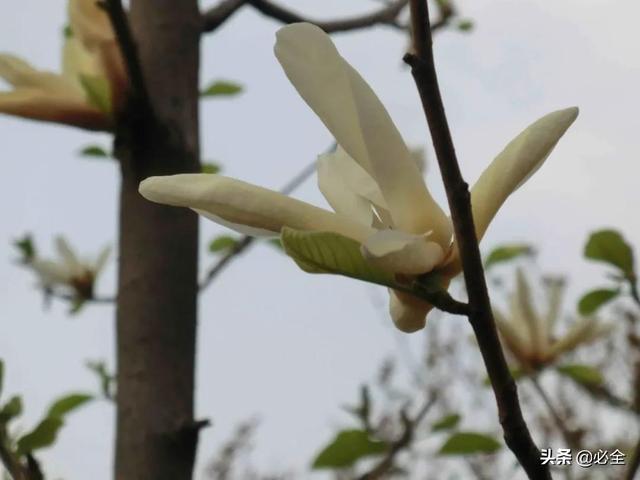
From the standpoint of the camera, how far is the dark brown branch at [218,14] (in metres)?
1.07

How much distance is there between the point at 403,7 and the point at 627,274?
51 cm

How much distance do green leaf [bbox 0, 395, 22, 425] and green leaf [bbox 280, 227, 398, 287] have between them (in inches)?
16.4

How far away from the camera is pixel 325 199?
524 millimetres

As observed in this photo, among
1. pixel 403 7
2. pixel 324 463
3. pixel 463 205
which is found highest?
pixel 403 7

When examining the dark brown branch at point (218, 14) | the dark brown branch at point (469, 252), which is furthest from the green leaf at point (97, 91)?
the dark brown branch at point (469, 252)

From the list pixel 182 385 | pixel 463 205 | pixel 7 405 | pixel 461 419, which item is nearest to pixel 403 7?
pixel 461 419

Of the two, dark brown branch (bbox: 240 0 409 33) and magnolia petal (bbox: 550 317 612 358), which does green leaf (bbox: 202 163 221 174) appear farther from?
magnolia petal (bbox: 550 317 612 358)

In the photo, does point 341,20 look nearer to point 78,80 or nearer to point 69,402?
point 78,80

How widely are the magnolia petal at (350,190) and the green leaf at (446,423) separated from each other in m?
0.75

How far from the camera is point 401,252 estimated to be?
43 cm

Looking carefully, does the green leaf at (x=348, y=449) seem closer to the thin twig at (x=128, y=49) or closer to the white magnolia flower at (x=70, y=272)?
the thin twig at (x=128, y=49)

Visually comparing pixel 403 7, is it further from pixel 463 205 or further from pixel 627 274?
pixel 463 205

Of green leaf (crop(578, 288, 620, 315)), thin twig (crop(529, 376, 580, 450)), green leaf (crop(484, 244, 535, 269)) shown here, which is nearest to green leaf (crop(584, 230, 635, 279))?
green leaf (crop(578, 288, 620, 315))

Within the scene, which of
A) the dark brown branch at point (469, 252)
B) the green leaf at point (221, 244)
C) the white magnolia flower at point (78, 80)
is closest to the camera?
the dark brown branch at point (469, 252)
